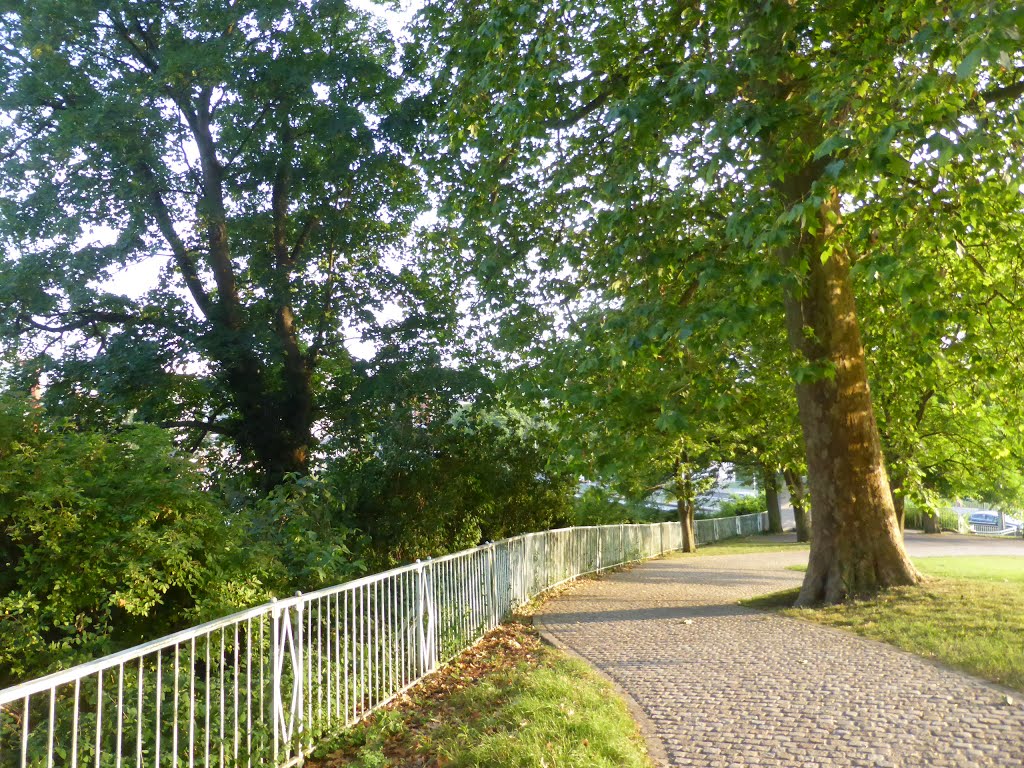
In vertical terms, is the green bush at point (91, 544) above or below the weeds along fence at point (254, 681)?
above

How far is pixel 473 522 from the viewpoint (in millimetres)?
14781

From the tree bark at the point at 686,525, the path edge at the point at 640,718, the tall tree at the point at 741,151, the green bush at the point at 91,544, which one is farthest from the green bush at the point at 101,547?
the tree bark at the point at 686,525

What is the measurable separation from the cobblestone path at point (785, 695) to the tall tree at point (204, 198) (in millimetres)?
8565

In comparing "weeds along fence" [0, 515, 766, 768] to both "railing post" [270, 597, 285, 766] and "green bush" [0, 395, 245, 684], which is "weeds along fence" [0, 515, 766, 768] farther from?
"green bush" [0, 395, 245, 684]

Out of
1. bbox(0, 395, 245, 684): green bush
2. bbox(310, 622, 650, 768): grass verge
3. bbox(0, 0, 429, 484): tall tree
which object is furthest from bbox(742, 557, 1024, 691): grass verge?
bbox(0, 0, 429, 484): tall tree

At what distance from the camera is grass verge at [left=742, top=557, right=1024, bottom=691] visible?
7.95m

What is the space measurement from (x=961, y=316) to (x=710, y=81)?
3346 millimetres

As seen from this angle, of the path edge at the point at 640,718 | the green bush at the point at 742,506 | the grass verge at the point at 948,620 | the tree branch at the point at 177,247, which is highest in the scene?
the tree branch at the point at 177,247

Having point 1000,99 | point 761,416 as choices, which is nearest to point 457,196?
point 761,416

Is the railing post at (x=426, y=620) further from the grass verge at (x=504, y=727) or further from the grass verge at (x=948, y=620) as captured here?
the grass verge at (x=948, y=620)

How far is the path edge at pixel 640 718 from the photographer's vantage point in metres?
5.75

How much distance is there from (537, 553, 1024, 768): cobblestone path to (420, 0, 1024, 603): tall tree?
2.70 meters

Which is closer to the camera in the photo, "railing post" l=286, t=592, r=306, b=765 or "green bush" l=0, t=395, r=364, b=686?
"railing post" l=286, t=592, r=306, b=765

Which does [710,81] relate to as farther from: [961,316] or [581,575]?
[581,575]
